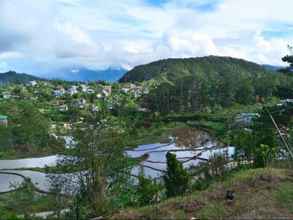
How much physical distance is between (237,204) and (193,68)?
5028 inches

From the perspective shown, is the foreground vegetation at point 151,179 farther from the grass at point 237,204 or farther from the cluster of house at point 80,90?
the cluster of house at point 80,90

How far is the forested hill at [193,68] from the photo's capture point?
5133 inches

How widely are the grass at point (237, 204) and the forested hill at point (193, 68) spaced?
115m

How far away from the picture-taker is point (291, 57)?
18.3m

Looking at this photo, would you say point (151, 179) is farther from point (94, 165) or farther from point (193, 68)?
point (193, 68)

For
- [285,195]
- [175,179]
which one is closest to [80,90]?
[175,179]

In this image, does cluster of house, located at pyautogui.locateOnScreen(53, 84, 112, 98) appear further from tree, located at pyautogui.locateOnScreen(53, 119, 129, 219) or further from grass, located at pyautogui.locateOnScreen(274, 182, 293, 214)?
grass, located at pyautogui.locateOnScreen(274, 182, 293, 214)

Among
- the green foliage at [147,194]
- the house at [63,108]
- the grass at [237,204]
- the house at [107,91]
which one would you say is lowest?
the green foliage at [147,194]

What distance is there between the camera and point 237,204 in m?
8.56

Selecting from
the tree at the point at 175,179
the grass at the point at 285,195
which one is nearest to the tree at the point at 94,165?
the tree at the point at 175,179

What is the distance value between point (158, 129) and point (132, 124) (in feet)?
19.4

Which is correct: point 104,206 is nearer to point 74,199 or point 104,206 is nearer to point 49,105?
point 74,199

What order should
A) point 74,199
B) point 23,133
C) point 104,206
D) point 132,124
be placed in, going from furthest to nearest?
point 132,124 → point 23,133 → point 74,199 → point 104,206

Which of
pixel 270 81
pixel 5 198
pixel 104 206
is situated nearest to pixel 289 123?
pixel 104 206
